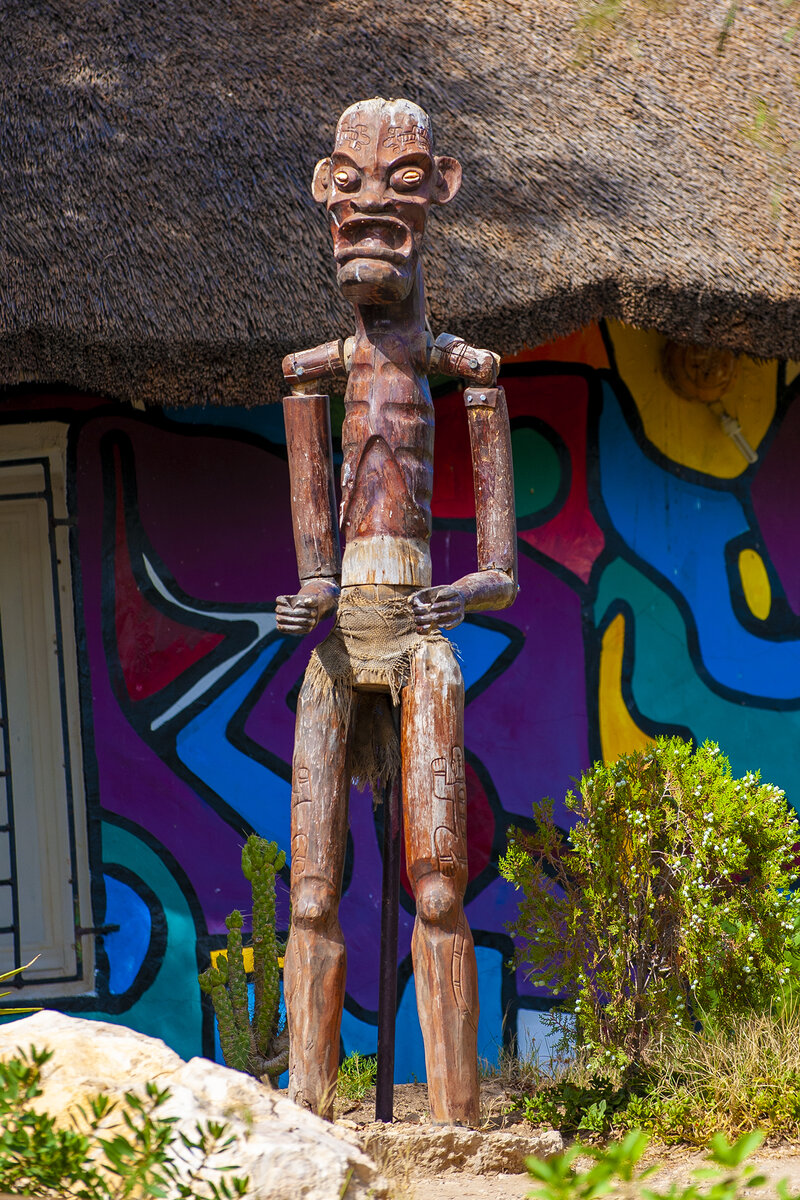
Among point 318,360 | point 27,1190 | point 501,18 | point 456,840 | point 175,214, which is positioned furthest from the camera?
point 501,18

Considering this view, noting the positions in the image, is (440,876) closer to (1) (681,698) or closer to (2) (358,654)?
(2) (358,654)

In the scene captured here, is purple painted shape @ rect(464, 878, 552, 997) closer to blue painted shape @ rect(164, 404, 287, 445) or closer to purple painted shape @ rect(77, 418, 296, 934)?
purple painted shape @ rect(77, 418, 296, 934)

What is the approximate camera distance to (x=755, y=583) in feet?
13.7

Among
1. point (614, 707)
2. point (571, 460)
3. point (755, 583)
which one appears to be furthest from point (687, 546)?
point (614, 707)

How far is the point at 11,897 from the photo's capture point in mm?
4035

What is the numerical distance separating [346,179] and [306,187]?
44.1 inches

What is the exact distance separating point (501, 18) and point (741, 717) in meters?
2.75

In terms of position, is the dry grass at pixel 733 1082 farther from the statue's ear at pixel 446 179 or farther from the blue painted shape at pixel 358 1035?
the statue's ear at pixel 446 179

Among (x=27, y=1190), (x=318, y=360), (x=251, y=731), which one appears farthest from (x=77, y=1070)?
(x=251, y=731)

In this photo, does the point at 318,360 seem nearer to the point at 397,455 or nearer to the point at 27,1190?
the point at 397,455

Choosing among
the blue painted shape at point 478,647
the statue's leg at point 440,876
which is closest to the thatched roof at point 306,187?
the blue painted shape at point 478,647

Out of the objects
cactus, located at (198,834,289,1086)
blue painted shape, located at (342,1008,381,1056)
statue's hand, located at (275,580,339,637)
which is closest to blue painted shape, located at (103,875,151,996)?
cactus, located at (198,834,289,1086)

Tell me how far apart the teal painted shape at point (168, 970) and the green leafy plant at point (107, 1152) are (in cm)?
233

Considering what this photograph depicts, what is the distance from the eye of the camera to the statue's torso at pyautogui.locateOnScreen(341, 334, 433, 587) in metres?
2.63
